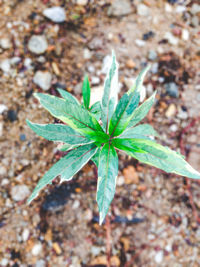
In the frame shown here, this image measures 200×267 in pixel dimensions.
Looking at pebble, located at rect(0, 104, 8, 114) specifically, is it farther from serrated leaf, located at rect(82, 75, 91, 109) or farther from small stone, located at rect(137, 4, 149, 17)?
small stone, located at rect(137, 4, 149, 17)

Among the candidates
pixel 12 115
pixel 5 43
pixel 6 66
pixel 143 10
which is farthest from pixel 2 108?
pixel 143 10

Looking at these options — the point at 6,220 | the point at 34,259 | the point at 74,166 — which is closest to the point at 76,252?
the point at 34,259

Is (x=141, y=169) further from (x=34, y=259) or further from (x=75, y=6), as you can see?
(x=75, y=6)

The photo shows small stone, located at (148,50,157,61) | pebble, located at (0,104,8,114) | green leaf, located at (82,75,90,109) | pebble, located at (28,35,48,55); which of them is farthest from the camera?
small stone, located at (148,50,157,61)

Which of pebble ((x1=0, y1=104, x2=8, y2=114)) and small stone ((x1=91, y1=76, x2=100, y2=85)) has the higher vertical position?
small stone ((x1=91, y1=76, x2=100, y2=85))

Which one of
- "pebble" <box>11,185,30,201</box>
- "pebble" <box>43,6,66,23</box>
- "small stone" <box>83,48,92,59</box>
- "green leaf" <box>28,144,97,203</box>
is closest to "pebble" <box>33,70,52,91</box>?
"small stone" <box>83,48,92,59</box>

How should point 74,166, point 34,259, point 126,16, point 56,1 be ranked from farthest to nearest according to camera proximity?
point 126,16, point 56,1, point 34,259, point 74,166

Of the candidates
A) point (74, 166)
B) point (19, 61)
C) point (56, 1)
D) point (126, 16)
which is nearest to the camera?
point (74, 166)
